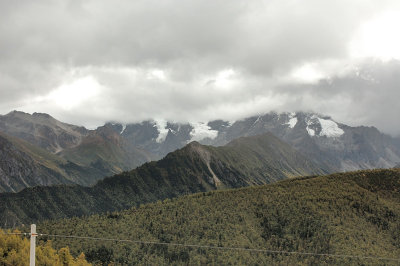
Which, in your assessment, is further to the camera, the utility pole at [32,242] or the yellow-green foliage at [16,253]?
the yellow-green foliage at [16,253]

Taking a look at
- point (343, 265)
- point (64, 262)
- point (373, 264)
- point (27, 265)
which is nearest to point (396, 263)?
point (373, 264)

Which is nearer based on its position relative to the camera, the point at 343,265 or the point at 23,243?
the point at 23,243

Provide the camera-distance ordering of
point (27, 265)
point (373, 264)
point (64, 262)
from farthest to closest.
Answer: point (373, 264), point (64, 262), point (27, 265)

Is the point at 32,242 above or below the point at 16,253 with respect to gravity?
above

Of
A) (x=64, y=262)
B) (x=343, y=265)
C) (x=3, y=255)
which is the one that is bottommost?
(x=343, y=265)

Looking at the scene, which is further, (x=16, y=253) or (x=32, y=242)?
(x=16, y=253)

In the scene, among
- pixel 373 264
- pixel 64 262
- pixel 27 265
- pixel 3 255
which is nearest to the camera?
pixel 27 265

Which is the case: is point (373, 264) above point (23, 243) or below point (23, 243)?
below

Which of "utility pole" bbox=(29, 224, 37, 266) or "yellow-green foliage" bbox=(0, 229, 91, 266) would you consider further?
"yellow-green foliage" bbox=(0, 229, 91, 266)

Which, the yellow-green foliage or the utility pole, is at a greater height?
the utility pole

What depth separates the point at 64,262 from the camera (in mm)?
156250

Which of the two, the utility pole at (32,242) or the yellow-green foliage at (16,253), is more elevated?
the utility pole at (32,242)

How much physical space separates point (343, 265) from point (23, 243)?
159235 millimetres

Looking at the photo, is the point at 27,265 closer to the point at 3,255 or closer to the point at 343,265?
the point at 3,255
